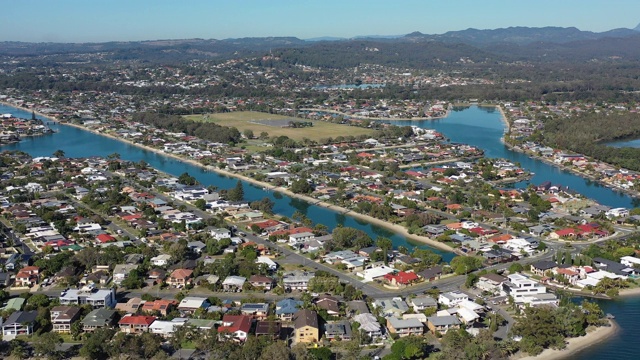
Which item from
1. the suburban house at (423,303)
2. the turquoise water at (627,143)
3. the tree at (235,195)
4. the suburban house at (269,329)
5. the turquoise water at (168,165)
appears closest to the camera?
the suburban house at (269,329)

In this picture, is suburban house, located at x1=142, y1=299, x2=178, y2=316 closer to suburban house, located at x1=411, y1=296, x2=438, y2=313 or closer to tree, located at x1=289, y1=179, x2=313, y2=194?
suburban house, located at x1=411, y1=296, x2=438, y2=313

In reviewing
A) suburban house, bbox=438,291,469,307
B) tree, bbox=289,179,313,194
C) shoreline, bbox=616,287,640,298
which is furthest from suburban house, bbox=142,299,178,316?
tree, bbox=289,179,313,194

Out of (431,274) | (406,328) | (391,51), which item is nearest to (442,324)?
(406,328)

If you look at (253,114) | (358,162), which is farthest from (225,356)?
(253,114)

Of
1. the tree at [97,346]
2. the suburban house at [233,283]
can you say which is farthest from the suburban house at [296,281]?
the tree at [97,346]

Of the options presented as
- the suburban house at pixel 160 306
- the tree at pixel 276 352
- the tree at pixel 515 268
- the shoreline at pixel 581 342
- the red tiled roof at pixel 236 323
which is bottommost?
the shoreline at pixel 581 342

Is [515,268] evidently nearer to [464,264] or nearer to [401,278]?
[464,264]

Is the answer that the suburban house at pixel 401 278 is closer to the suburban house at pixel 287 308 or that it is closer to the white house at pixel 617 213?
the suburban house at pixel 287 308
